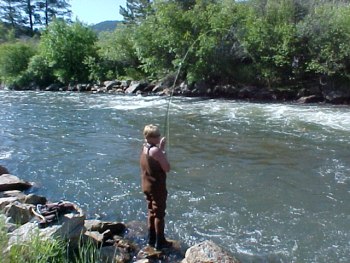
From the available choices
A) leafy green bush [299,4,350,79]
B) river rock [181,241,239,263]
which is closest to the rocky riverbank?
leafy green bush [299,4,350,79]

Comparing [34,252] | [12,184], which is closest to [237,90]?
[12,184]

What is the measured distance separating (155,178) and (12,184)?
382 centimetres

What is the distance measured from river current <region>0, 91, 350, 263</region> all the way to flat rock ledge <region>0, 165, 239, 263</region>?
0.55m

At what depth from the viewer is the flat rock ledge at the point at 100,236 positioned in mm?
4852

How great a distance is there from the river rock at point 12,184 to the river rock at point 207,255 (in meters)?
4.17

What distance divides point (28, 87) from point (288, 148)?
25146 millimetres

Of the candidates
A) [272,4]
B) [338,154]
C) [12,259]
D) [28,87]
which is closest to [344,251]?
[12,259]

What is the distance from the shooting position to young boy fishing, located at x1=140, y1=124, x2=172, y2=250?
5.19 m

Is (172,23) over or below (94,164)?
over

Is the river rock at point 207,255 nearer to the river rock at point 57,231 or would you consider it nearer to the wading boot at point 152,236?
Result: the wading boot at point 152,236

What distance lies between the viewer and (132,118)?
16.3 metres

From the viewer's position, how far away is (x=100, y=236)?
225 inches

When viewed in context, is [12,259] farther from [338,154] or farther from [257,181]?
[338,154]

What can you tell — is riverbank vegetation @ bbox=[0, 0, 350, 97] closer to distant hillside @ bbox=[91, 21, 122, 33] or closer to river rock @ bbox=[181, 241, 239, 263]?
distant hillside @ bbox=[91, 21, 122, 33]
